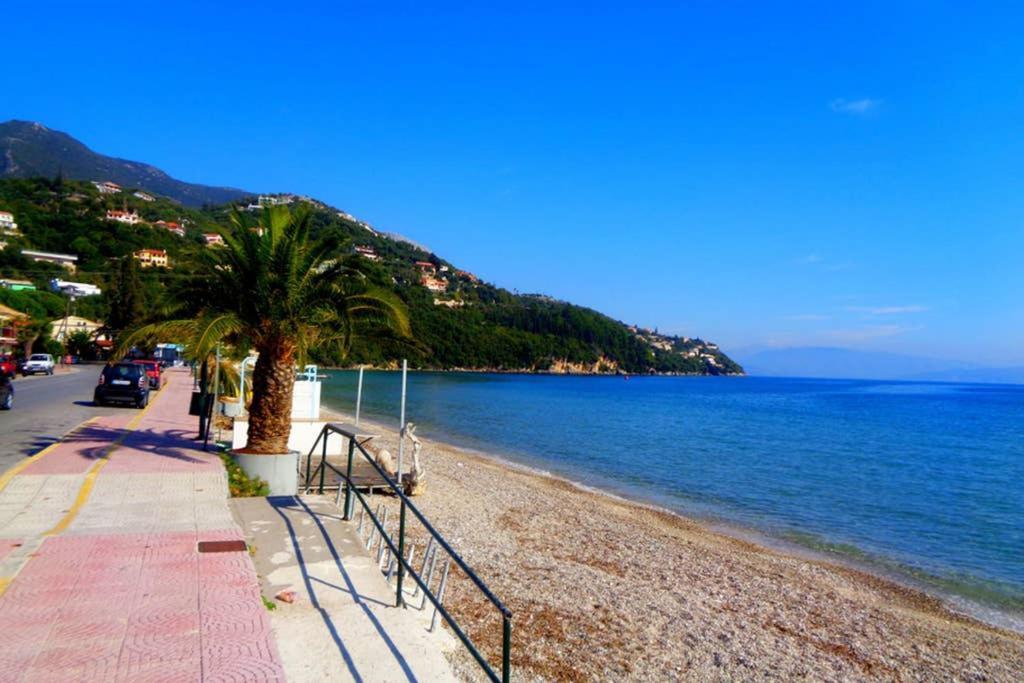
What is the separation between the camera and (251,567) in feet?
19.1

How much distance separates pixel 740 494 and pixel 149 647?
18.9 metres

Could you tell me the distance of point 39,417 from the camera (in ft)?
59.7

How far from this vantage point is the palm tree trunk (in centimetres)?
1056

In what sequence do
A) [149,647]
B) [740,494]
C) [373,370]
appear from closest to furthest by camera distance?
[149,647]
[740,494]
[373,370]

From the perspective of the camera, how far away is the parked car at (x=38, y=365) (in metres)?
40.5

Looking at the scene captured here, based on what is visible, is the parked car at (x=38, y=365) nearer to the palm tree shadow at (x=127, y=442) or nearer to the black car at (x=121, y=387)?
the black car at (x=121, y=387)

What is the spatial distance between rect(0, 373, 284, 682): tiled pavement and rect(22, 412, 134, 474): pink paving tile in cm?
18

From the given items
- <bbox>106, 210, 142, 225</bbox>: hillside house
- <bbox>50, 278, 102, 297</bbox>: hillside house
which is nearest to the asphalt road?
<bbox>50, 278, 102, 297</bbox>: hillside house

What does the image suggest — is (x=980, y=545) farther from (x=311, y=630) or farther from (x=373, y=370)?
(x=373, y=370)

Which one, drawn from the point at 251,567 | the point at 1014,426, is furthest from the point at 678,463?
the point at 1014,426

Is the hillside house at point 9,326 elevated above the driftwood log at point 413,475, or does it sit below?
above

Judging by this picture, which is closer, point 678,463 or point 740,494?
point 740,494

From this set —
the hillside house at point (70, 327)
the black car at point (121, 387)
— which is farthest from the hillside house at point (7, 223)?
the black car at point (121, 387)

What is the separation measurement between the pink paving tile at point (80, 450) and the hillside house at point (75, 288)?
7837 centimetres
